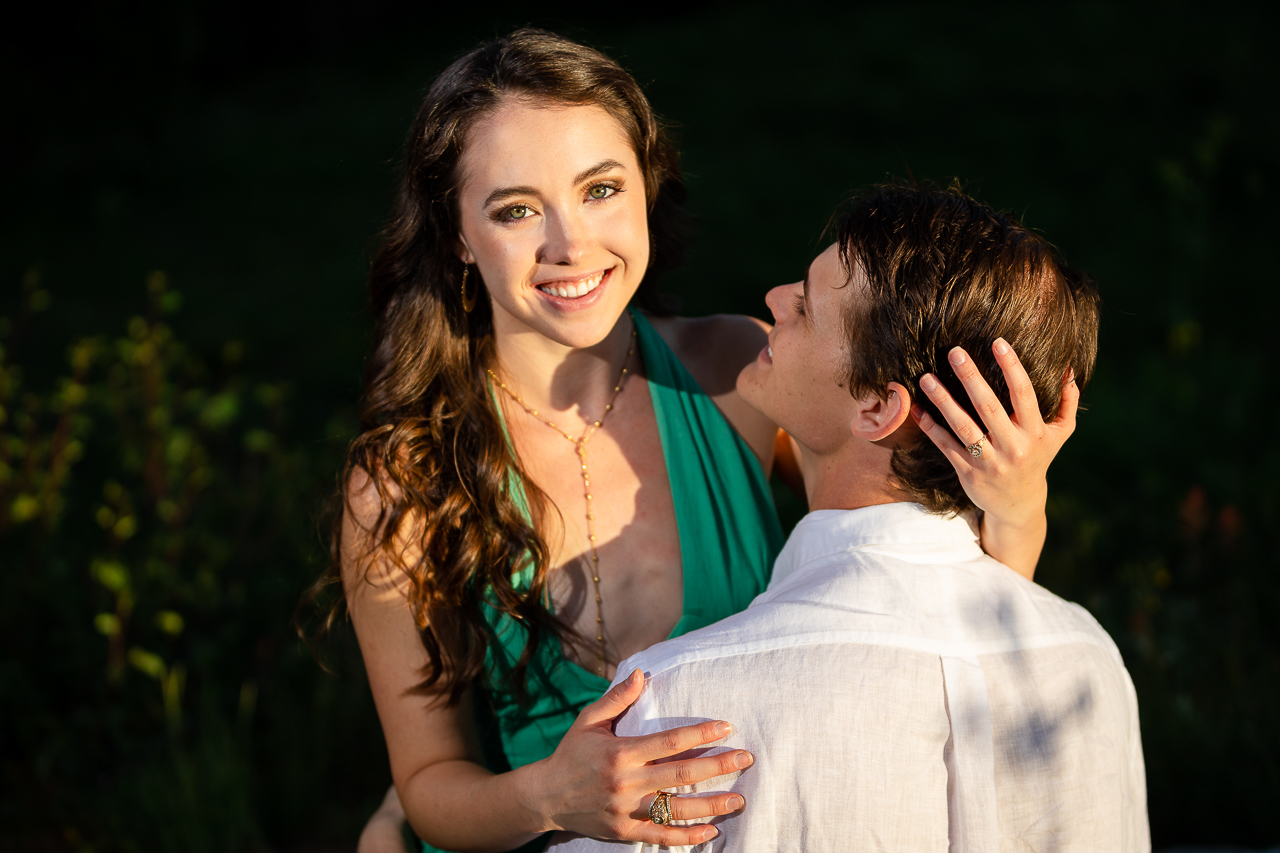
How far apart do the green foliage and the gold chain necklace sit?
2.14 feet

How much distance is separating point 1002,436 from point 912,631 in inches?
14.4

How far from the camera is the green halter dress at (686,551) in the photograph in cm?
245

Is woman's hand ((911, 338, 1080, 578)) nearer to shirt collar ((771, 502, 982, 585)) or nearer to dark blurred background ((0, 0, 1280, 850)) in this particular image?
shirt collar ((771, 502, 982, 585))

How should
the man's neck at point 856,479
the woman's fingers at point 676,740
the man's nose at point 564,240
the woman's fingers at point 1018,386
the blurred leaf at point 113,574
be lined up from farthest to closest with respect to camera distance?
the blurred leaf at point 113,574
the man's nose at point 564,240
the man's neck at point 856,479
the woman's fingers at point 1018,386
the woman's fingers at point 676,740

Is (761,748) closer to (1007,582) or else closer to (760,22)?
(1007,582)

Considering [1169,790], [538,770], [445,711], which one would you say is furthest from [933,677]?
[1169,790]

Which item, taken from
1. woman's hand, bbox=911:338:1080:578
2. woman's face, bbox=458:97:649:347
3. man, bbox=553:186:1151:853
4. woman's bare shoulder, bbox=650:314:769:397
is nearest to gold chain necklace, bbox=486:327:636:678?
woman's bare shoulder, bbox=650:314:769:397

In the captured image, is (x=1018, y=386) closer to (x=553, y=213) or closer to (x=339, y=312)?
(x=553, y=213)

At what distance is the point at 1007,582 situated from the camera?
1.83 m

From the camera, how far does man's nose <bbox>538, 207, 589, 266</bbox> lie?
2.21 metres

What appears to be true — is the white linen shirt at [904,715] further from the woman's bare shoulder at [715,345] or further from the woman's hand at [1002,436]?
the woman's bare shoulder at [715,345]

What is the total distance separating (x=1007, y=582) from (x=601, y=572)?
1039mm

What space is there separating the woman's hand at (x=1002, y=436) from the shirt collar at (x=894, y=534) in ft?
0.25


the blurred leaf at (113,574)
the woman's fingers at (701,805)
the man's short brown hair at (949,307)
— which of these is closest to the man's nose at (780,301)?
the man's short brown hair at (949,307)
